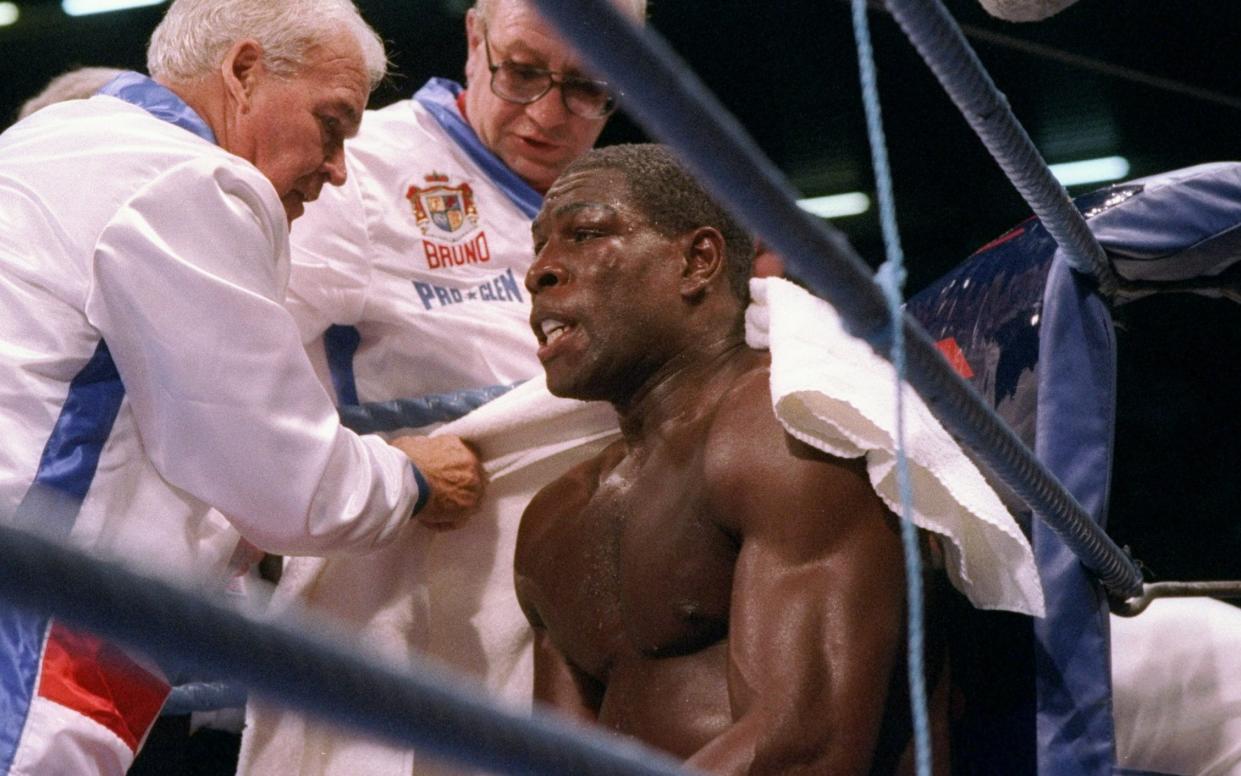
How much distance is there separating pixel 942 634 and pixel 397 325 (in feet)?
2.80

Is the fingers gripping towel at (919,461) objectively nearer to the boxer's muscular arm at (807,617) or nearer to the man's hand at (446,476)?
the boxer's muscular arm at (807,617)

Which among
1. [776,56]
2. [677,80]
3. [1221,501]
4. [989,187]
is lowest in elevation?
[1221,501]

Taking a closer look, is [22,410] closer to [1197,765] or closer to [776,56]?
[1197,765]

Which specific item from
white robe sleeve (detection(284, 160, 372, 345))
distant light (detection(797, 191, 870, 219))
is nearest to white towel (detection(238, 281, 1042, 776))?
white robe sleeve (detection(284, 160, 372, 345))

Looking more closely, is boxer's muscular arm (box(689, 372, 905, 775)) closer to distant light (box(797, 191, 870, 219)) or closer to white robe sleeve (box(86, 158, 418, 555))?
white robe sleeve (box(86, 158, 418, 555))

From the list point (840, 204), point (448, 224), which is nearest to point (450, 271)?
point (448, 224)

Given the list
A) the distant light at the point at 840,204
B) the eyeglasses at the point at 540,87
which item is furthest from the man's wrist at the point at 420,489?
the distant light at the point at 840,204

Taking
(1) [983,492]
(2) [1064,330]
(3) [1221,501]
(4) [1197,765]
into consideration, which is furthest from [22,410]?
(3) [1221,501]

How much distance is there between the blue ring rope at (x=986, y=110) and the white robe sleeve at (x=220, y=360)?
2.29 ft

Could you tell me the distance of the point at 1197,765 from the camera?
1.62 metres

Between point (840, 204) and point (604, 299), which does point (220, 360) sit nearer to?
point (604, 299)

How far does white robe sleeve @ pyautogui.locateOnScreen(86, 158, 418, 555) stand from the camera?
57.6 inches

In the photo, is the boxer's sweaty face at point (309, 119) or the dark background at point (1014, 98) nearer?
the boxer's sweaty face at point (309, 119)

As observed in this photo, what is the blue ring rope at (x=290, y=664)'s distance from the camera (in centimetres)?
46
